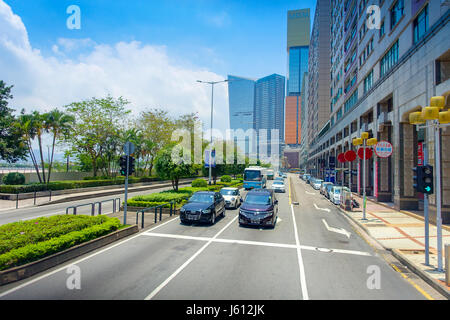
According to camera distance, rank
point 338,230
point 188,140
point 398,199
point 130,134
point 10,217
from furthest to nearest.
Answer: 1. point 188,140
2. point 130,134
3. point 398,199
4. point 10,217
5. point 338,230

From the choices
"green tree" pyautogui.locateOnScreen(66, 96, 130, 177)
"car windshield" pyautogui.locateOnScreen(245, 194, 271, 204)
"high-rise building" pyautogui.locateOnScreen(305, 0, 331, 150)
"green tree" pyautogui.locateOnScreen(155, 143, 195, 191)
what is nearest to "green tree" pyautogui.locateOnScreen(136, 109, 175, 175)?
"green tree" pyautogui.locateOnScreen(66, 96, 130, 177)

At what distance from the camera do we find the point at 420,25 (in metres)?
18.2

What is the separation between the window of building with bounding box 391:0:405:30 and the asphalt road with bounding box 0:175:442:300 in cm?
1988

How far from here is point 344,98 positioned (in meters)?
43.8

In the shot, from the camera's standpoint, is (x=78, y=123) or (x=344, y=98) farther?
(x=344, y=98)

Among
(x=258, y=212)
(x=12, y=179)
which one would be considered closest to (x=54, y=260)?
(x=258, y=212)

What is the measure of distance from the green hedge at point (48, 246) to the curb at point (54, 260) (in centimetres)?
17

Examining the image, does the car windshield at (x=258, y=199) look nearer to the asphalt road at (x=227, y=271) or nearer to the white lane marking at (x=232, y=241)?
the asphalt road at (x=227, y=271)

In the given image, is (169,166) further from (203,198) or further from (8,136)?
(8,136)

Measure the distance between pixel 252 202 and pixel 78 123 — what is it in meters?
31.9

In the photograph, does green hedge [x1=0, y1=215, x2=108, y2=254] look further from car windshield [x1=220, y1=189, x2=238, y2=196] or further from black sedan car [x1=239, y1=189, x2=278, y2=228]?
car windshield [x1=220, y1=189, x2=238, y2=196]

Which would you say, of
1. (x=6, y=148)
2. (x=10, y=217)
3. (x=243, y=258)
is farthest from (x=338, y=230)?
(x=6, y=148)

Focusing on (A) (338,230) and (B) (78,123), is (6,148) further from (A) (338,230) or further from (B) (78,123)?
(A) (338,230)

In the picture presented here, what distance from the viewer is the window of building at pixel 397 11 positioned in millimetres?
21188
